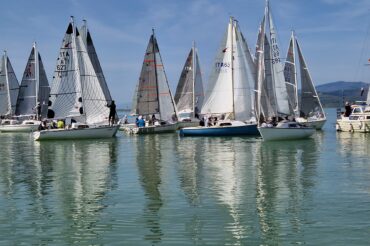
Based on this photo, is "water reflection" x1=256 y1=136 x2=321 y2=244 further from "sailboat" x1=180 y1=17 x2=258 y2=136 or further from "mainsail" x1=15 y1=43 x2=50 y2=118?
"mainsail" x1=15 y1=43 x2=50 y2=118

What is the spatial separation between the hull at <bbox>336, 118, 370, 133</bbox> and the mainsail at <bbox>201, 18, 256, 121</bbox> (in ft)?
28.4

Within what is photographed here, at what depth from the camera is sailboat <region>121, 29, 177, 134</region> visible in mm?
55125

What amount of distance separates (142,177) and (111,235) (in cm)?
910

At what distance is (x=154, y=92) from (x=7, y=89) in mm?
26411

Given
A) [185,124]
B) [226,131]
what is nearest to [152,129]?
[185,124]

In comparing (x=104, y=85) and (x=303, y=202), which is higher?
(x=104, y=85)

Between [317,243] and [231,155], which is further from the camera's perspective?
[231,155]

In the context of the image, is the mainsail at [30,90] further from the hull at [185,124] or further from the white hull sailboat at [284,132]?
the white hull sailboat at [284,132]

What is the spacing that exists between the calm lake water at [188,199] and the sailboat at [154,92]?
1019 inches

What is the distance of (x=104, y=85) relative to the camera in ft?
186

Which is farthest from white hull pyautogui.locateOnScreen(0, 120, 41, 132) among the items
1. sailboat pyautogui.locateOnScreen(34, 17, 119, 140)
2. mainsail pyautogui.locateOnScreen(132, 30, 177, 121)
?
sailboat pyautogui.locateOnScreen(34, 17, 119, 140)

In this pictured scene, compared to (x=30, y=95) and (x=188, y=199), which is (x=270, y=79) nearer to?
(x=188, y=199)

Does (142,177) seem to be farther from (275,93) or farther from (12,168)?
(275,93)

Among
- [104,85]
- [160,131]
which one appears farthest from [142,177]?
[104,85]
